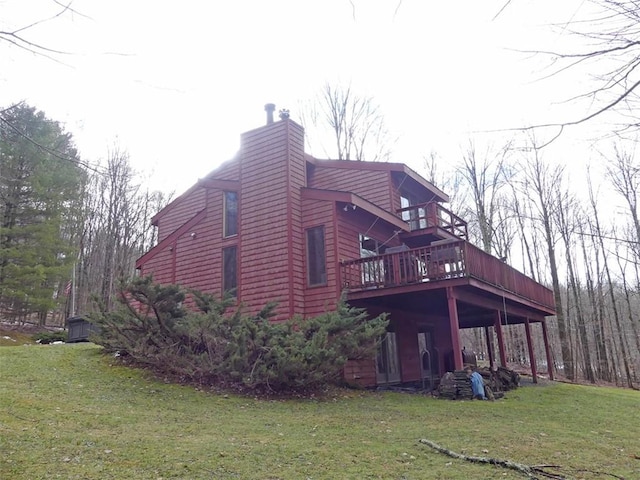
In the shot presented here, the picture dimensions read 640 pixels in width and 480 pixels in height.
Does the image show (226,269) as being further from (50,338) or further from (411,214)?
(50,338)

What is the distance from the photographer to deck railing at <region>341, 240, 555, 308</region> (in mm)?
10266

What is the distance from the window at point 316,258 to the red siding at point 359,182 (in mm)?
3150

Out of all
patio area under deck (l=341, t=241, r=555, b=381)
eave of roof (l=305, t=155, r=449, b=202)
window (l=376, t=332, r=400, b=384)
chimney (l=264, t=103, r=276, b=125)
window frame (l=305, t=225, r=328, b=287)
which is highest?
chimney (l=264, t=103, r=276, b=125)

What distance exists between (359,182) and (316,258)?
418cm

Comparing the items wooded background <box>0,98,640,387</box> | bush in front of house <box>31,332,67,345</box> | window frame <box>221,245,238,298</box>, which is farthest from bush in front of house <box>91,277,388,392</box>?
wooded background <box>0,98,640,387</box>

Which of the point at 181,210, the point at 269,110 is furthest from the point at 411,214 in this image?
the point at 181,210

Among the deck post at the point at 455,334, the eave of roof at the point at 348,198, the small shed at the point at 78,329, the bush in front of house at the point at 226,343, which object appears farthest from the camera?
the small shed at the point at 78,329

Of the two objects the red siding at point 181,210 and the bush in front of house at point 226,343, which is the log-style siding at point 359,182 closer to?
the red siding at point 181,210

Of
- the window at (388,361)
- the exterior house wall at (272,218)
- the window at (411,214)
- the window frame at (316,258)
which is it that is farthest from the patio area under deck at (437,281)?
the window at (411,214)

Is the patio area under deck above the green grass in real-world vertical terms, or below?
above

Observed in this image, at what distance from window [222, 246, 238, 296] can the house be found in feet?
0.10

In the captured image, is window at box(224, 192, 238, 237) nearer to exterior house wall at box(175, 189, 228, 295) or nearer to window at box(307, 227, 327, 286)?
exterior house wall at box(175, 189, 228, 295)

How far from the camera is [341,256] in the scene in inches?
476

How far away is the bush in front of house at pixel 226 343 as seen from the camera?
28.7 feet
